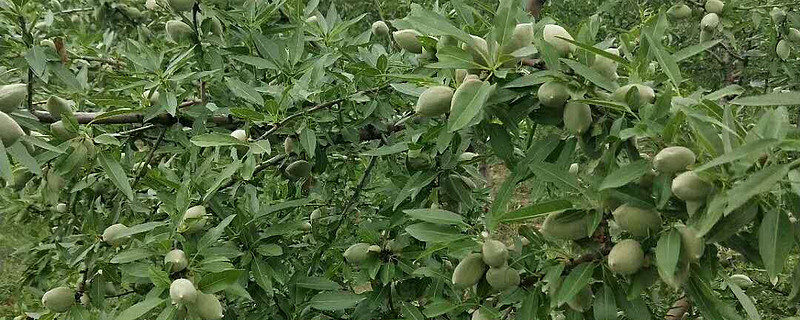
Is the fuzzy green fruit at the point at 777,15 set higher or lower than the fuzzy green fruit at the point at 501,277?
lower

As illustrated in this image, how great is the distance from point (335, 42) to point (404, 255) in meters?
0.64

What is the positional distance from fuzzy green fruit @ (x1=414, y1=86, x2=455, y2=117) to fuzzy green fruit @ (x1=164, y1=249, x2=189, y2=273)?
1.62 feet

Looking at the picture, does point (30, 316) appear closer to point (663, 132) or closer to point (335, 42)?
point (335, 42)

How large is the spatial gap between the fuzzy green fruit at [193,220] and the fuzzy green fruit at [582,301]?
0.70m

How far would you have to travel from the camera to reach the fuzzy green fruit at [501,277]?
51.0 inches

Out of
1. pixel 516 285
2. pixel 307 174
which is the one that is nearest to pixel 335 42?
pixel 307 174

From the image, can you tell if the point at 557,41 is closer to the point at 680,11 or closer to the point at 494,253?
the point at 494,253

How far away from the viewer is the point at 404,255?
1614mm

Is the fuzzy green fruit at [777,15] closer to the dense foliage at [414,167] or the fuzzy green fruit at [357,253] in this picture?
the dense foliage at [414,167]

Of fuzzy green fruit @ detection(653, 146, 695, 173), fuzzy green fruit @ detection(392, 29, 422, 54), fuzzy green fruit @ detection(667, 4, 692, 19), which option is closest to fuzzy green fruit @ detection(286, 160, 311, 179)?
fuzzy green fruit @ detection(392, 29, 422, 54)

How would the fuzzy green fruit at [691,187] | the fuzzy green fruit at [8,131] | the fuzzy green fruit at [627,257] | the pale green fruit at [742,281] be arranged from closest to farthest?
the fuzzy green fruit at [691,187] → the fuzzy green fruit at [627,257] → the fuzzy green fruit at [8,131] → the pale green fruit at [742,281]

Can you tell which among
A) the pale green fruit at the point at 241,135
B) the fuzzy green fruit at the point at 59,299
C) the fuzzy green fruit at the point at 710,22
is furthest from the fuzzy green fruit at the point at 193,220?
the fuzzy green fruit at the point at 710,22

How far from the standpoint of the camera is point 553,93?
3.67ft

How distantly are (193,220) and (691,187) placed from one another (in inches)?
35.1
